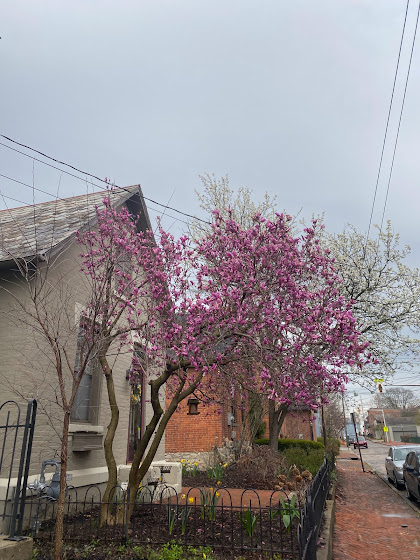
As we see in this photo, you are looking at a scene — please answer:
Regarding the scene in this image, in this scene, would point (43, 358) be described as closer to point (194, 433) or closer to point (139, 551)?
point (139, 551)

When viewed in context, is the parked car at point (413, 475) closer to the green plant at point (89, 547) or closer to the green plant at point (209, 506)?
the green plant at point (209, 506)

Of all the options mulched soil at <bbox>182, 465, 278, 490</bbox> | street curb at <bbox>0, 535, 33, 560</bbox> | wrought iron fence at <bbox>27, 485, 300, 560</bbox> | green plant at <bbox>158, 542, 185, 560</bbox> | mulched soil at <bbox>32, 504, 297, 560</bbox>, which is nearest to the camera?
street curb at <bbox>0, 535, 33, 560</bbox>

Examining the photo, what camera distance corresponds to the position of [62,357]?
7.62 meters

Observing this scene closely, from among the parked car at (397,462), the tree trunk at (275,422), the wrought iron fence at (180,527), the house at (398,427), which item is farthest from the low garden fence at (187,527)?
the house at (398,427)

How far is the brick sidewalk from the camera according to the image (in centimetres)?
731

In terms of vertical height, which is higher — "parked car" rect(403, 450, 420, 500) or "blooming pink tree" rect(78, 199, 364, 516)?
"blooming pink tree" rect(78, 199, 364, 516)

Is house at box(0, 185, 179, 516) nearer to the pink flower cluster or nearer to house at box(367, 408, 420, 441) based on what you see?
the pink flower cluster

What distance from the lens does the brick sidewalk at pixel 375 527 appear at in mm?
7309

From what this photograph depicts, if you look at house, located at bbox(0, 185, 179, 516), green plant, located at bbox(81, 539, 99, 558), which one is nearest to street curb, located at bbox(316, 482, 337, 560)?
green plant, located at bbox(81, 539, 99, 558)

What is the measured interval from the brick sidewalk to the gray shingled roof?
269 inches

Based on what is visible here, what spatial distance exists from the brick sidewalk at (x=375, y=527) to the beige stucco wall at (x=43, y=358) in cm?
478

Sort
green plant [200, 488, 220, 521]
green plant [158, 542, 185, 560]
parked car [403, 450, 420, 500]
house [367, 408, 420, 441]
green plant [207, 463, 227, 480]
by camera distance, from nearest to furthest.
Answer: green plant [158, 542, 185, 560], green plant [200, 488, 220, 521], green plant [207, 463, 227, 480], parked car [403, 450, 420, 500], house [367, 408, 420, 441]

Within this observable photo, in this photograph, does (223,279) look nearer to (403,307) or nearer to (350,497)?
(350,497)

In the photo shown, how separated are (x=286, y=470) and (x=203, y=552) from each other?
8.49 metres
